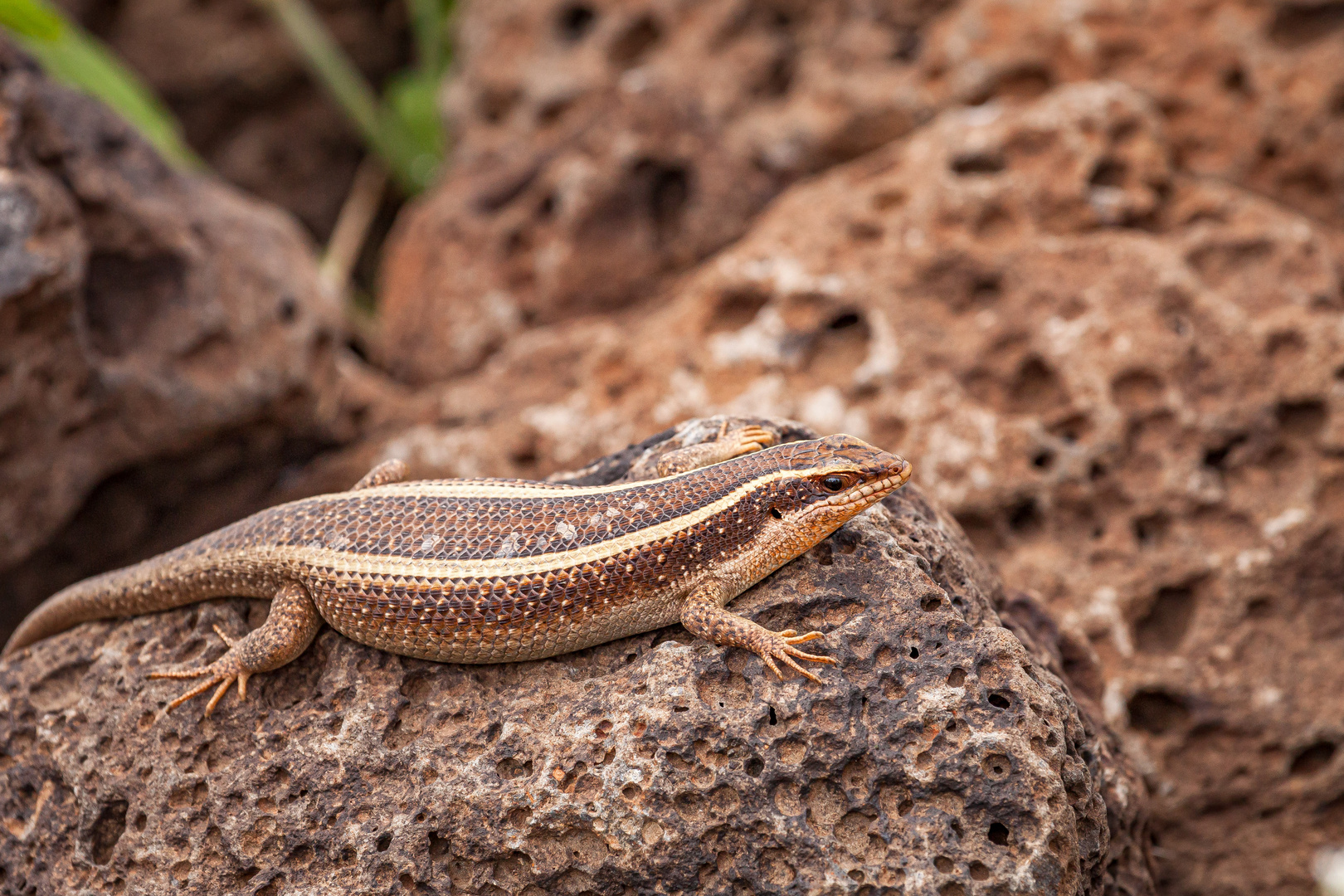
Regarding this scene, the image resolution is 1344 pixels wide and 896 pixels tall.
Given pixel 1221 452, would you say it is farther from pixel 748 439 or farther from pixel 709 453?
pixel 709 453

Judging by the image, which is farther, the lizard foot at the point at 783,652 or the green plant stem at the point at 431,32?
the green plant stem at the point at 431,32

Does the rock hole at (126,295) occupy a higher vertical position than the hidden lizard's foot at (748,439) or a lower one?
higher

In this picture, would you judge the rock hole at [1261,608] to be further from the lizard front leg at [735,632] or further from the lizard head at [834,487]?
the lizard front leg at [735,632]

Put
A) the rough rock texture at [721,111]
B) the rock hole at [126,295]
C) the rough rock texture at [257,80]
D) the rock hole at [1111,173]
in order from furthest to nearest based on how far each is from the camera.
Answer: the rough rock texture at [257,80] < the rough rock texture at [721,111] < the rock hole at [1111,173] < the rock hole at [126,295]

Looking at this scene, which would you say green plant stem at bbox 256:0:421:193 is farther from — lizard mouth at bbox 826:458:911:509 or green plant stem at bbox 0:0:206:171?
lizard mouth at bbox 826:458:911:509

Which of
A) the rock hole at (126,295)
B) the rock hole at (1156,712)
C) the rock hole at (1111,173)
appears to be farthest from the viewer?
the rock hole at (1111,173)

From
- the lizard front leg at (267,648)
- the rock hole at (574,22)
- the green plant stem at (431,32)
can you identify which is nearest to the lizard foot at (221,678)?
the lizard front leg at (267,648)

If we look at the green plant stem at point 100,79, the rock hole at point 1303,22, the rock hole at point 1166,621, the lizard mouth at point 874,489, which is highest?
the green plant stem at point 100,79

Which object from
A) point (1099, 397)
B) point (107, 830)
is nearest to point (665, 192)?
point (1099, 397)
